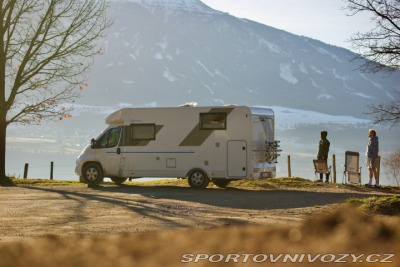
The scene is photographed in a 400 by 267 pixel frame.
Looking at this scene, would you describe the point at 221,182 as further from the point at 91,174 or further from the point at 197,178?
the point at 91,174

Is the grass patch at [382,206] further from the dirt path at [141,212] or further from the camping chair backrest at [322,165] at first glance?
the camping chair backrest at [322,165]

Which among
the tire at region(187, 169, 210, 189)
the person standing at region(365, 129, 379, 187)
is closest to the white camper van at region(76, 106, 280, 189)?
the tire at region(187, 169, 210, 189)

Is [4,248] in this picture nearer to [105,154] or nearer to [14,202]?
[14,202]

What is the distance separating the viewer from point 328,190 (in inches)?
897

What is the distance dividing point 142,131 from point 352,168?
25.5 ft

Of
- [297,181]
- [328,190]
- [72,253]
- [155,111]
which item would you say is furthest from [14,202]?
[72,253]

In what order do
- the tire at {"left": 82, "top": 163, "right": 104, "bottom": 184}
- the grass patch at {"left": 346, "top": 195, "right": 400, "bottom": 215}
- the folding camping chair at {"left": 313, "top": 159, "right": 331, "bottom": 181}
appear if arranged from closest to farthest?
1. the grass patch at {"left": 346, "top": 195, "right": 400, "bottom": 215}
2. the tire at {"left": 82, "top": 163, "right": 104, "bottom": 184}
3. the folding camping chair at {"left": 313, "top": 159, "right": 331, "bottom": 181}

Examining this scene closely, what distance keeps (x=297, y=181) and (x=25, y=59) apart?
504 inches

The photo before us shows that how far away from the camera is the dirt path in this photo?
10828mm

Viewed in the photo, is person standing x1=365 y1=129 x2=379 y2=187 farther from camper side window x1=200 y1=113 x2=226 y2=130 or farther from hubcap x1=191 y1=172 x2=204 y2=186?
hubcap x1=191 y1=172 x2=204 y2=186

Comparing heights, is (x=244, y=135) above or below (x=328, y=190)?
above

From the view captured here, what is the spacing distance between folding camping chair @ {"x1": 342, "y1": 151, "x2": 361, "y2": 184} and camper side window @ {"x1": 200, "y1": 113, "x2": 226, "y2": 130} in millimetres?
5265

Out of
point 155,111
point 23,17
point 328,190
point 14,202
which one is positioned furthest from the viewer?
point 23,17

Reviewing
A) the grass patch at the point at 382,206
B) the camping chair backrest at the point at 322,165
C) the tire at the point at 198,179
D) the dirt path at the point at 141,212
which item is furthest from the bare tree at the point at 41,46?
the grass patch at the point at 382,206
